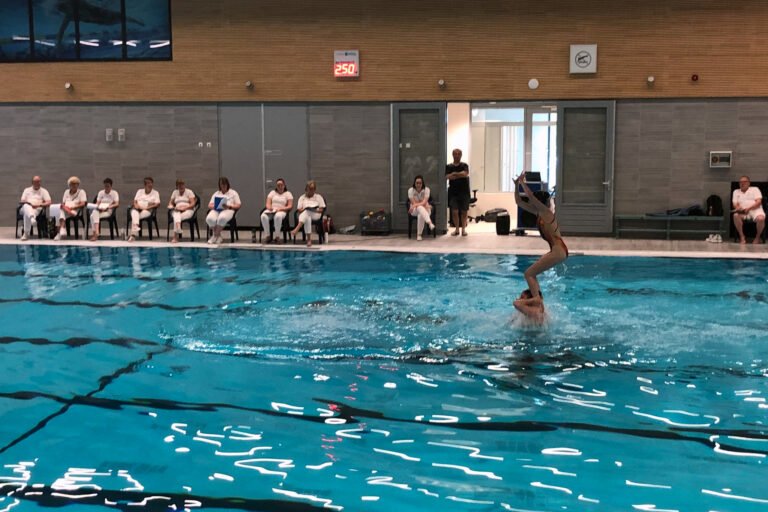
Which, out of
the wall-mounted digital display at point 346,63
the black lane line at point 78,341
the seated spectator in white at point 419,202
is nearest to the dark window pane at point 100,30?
the wall-mounted digital display at point 346,63

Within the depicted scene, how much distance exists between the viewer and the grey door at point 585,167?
15531mm

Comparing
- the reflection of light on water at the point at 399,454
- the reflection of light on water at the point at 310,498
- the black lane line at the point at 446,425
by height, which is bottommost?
the reflection of light on water at the point at 310,498

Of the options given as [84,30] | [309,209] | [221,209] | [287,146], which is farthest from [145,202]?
[84,30]

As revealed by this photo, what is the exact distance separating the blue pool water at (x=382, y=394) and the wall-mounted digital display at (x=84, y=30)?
706 centimetres

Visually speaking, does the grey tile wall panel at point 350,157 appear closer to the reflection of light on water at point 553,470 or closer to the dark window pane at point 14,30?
the dark window pane at point 14,30

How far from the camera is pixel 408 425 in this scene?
5.68 metres

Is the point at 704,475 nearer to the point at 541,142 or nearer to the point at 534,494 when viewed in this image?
the point at 534,494

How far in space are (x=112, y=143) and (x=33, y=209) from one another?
2.37 metres

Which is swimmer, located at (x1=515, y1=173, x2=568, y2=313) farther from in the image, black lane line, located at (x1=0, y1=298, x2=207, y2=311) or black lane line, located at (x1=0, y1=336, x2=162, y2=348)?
black lane line, located at (x1=0, y1=336, x2=162, y2=348)

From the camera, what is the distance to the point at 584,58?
15320 mm

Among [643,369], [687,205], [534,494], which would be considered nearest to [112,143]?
[687,205]

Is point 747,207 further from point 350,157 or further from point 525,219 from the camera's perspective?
point 350,157

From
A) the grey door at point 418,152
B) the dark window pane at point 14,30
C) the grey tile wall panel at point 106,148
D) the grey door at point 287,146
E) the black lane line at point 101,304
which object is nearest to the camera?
the black lane line at point 101,304

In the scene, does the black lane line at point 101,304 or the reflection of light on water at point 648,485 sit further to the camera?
the black lane line at point 101,304
